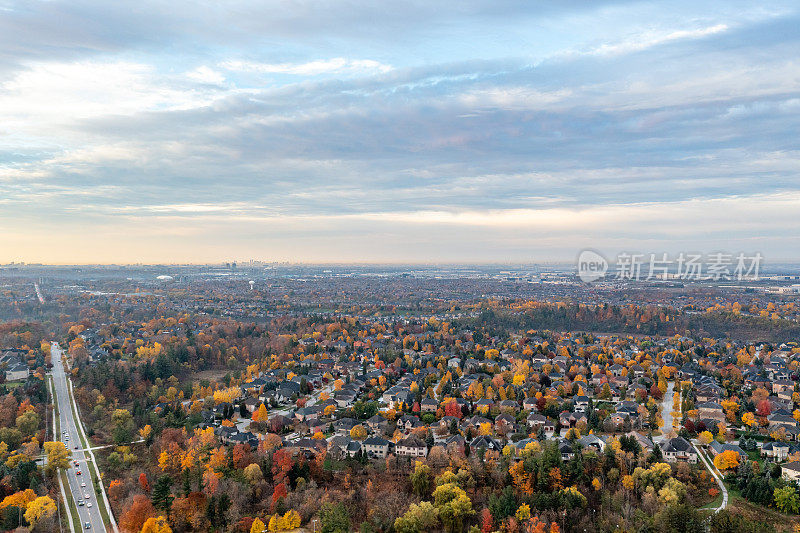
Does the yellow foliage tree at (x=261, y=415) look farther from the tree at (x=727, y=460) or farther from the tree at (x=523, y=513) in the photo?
the tree at (x=727, y=460)

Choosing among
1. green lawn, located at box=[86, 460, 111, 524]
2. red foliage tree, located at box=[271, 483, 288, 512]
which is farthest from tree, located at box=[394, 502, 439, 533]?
green lawn, located at box=[86, 460, 111, 524]

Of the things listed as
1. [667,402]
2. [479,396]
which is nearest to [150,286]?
[479,396]

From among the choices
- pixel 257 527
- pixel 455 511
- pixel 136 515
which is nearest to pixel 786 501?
pixel 455 511

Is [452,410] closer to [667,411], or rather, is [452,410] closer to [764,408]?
[667,411]

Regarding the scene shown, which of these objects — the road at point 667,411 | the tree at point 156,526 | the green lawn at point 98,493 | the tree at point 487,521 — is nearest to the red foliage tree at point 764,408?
the road at point 667,411

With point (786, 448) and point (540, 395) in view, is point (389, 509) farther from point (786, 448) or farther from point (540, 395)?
point (786, 448)

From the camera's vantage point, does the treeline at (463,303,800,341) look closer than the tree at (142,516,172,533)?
No

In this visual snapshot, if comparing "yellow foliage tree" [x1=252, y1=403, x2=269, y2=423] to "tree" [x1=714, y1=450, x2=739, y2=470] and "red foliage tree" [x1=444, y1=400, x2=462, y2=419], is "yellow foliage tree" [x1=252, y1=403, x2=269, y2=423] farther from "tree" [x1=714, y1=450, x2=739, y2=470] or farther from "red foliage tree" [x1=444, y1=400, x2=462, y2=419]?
"tree" [x1=714, y1=450, x2=739, y2=470]
